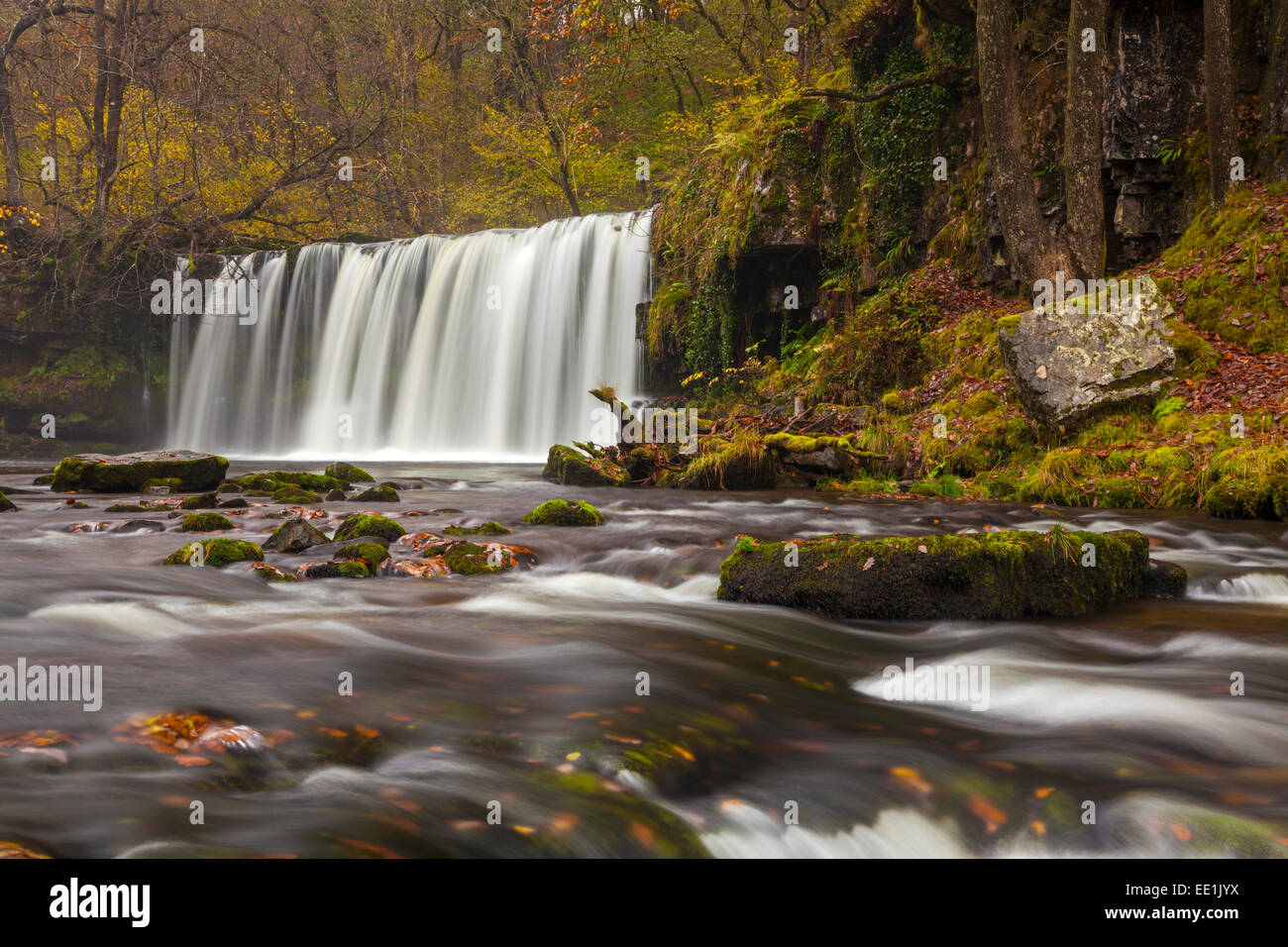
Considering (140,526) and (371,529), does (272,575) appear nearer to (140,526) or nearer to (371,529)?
(371,529)

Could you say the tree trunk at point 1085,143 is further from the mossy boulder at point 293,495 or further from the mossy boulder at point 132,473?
the mossy boulder at point 132,473

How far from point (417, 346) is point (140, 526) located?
14.6m

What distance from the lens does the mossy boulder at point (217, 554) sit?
715 centimetres

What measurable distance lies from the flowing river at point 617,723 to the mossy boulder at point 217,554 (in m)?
0.19

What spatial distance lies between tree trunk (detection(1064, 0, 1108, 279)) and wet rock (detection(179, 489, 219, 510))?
434 inches

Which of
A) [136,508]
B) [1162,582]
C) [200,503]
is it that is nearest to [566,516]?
[200,503]

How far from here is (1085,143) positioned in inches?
451

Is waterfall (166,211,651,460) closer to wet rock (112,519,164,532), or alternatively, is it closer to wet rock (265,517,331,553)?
wet rock (112,519,164,532)

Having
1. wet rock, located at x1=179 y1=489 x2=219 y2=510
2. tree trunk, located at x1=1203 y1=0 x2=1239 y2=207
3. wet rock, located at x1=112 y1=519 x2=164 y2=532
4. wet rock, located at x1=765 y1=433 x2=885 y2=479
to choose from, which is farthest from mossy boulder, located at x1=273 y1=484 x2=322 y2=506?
tree trunk, located at x1=1203 y1=0 x2=1239 y2=207

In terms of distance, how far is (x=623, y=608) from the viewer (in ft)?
20.9

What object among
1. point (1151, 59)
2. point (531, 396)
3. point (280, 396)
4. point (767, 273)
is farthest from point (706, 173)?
point (280, 396)

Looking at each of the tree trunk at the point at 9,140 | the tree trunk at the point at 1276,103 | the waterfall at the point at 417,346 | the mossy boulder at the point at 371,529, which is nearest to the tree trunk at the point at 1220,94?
the tree trunk at the point at 1276,103
